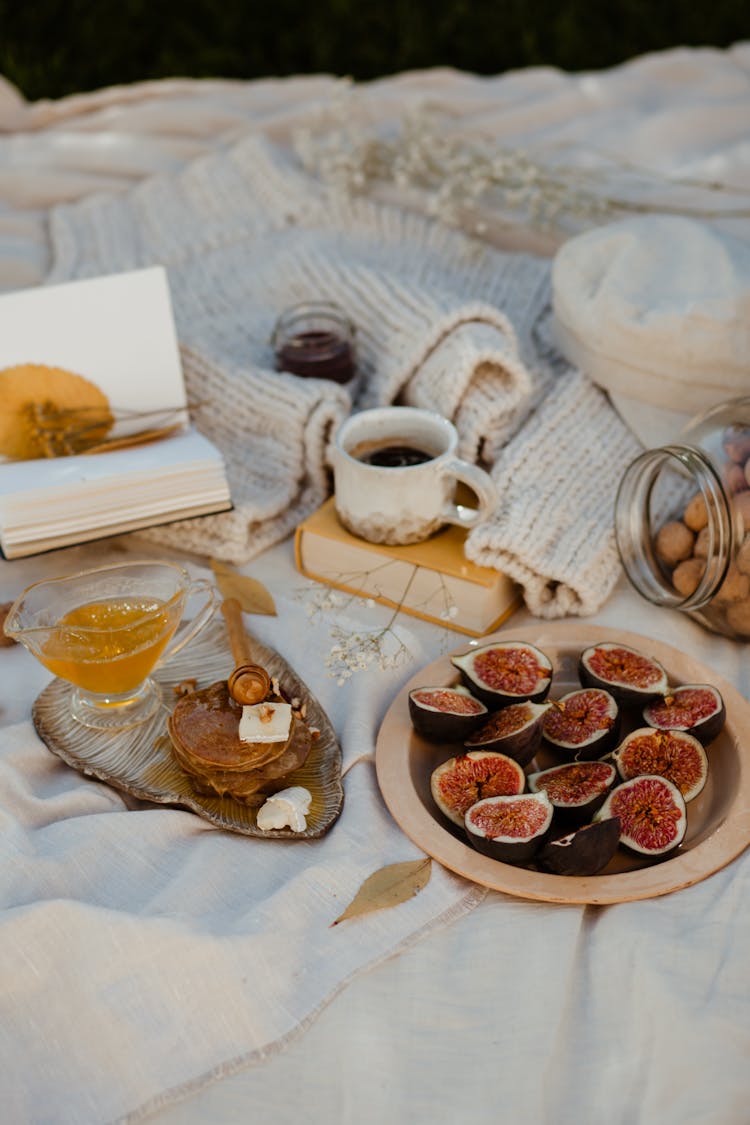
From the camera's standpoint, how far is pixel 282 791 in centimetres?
150

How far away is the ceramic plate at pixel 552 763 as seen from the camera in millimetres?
1365

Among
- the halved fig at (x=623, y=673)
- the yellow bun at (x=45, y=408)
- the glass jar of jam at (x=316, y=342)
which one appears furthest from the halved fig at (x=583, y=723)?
the yellow bun at (x=45, y=408)

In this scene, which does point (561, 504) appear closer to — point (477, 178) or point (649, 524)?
point (649, 524)

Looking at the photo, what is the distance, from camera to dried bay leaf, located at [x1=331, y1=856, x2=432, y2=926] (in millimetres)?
1373

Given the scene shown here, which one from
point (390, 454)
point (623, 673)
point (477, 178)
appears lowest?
point (623, 673)

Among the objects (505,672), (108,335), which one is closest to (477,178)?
(108,335)

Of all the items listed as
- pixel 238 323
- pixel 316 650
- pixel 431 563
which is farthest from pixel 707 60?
pixel 316 650

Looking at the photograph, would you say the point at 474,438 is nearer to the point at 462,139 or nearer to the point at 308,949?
the point at 308,949

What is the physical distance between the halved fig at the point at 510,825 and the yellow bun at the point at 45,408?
1029mm

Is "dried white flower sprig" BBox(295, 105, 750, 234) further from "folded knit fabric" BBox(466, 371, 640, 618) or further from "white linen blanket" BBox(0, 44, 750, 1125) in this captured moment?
"white linen blanket" BBox(0, 44, 750, 1125)

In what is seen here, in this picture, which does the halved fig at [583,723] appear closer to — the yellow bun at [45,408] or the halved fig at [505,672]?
the halved fig at [505,672]

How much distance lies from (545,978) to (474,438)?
0.97 metres

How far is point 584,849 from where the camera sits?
1.34m

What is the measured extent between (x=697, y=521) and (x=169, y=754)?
34.7 inches
